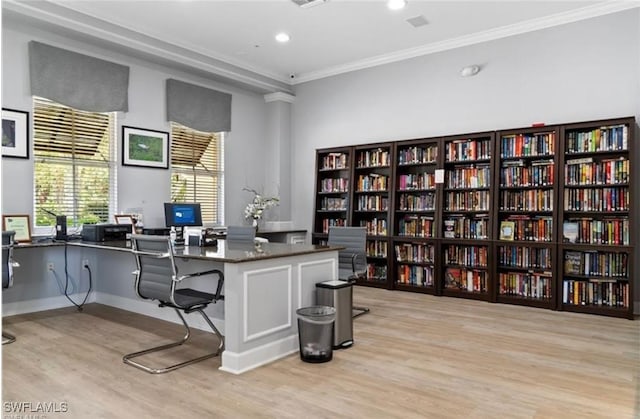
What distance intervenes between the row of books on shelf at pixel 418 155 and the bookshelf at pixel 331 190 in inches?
32.7

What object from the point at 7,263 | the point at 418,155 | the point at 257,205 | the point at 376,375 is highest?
the point at 418,155

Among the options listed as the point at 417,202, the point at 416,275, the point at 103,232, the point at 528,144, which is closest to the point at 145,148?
the point at 103,232

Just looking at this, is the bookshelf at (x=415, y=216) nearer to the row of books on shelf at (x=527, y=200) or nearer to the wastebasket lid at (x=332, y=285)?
the row of books on shelf at (x=527, y=200)

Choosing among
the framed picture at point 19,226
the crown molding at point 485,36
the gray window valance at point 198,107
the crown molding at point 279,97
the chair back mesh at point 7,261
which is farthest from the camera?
the crown molding at point 279,97

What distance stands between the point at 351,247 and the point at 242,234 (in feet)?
3.92

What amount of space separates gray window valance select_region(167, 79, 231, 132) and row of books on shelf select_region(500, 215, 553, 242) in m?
4.12

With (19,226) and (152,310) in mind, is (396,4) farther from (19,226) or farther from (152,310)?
(19,226)

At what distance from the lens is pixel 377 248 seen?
649 cm

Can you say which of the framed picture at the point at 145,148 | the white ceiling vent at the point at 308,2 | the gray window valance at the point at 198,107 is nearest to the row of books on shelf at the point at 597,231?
the white ceiling vent at the point at 308,2

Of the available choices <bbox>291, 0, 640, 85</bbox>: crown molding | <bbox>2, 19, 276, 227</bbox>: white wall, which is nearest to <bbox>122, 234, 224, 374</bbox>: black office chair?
<bbox>2, 19, 276, 227</bbox>: white wall

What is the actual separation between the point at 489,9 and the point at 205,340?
4.45 m

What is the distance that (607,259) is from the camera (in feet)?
15.9

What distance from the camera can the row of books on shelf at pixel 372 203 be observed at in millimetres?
6520

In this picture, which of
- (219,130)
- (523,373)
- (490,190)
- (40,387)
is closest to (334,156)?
(219,130)
